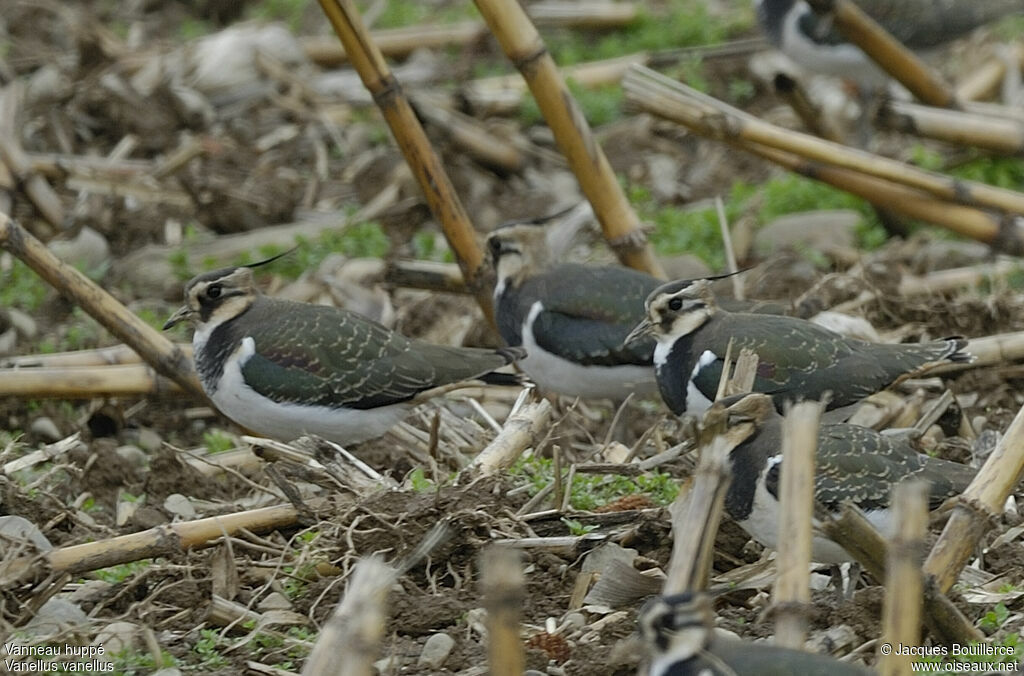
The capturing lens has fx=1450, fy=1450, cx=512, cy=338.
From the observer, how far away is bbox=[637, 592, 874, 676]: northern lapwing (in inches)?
149

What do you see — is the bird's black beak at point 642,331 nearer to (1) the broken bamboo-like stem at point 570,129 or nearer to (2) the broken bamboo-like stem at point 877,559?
(1) the broken bamboo-like stem at point 570,129

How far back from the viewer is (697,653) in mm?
3824

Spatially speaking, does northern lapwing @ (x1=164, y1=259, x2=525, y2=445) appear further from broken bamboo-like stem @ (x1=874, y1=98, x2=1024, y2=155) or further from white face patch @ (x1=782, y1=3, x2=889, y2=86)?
white face patch @ (x1=782, y1=3, x2=889, y2=86)

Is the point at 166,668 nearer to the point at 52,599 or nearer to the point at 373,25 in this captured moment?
the point at 52,599

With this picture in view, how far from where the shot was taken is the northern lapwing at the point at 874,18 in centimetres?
1098

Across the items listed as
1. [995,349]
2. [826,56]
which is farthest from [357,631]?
[826,56]

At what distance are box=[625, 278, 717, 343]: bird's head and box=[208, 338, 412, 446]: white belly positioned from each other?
54.1 inches

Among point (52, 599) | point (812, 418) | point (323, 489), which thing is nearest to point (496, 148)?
point (323, 489)

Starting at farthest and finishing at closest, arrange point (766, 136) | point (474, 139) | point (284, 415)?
1. point (474, 139)
2. point (766, 136)
3. point (284, 415)

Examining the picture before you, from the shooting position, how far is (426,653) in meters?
4.96

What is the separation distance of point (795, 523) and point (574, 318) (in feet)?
12.5

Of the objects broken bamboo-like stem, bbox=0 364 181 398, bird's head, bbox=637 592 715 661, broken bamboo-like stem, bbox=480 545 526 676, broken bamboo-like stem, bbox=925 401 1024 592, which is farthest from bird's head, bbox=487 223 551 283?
broken bamboo-like stem, bbox=480 545 526 676

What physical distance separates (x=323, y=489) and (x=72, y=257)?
3965mm

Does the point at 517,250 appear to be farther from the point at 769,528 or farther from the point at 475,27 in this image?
the point at 475,27
